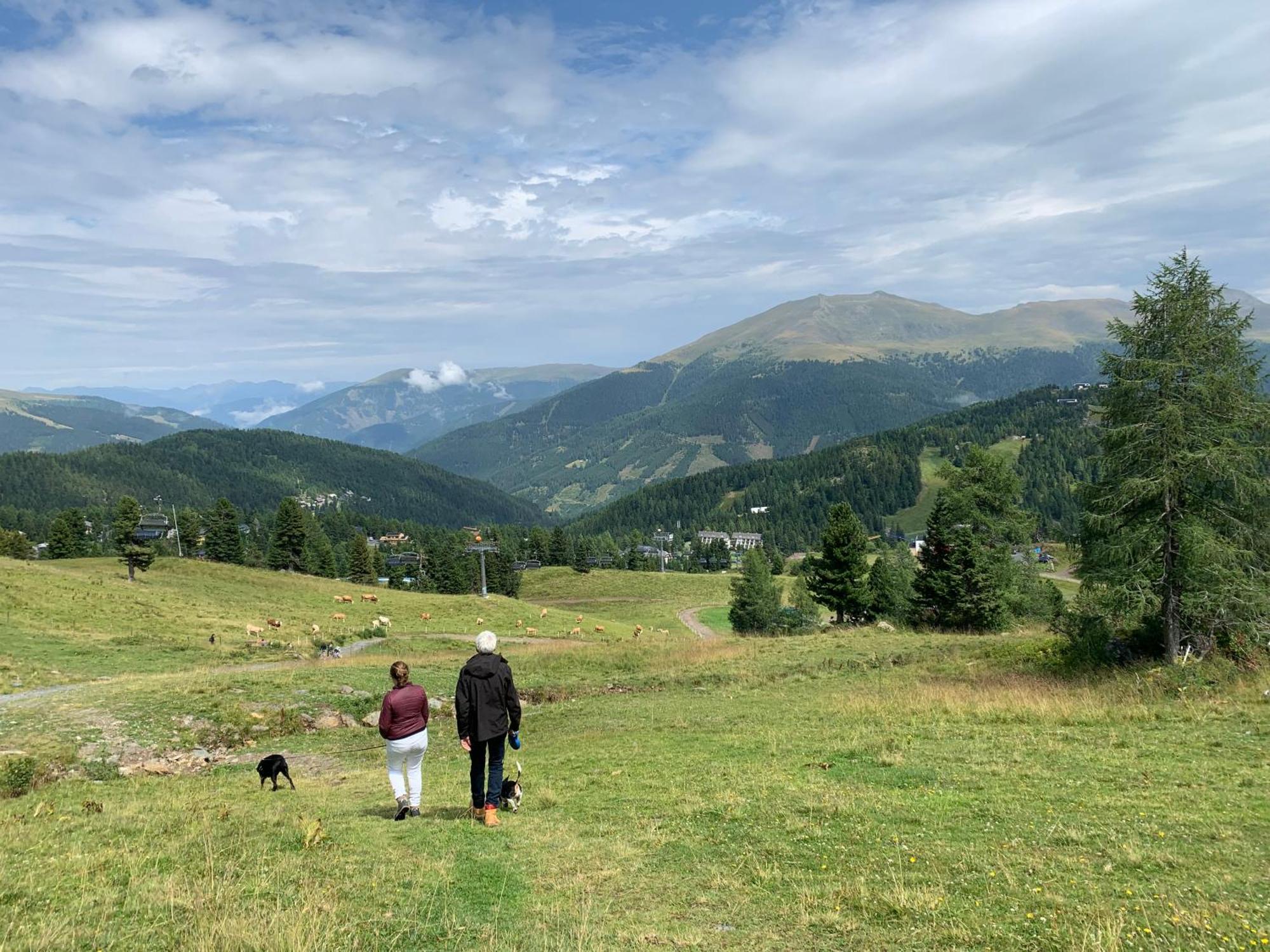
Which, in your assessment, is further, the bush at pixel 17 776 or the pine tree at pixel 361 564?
the pine tree at pixel 361 564

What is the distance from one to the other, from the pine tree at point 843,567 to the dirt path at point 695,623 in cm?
2095

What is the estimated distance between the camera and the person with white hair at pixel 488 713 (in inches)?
451

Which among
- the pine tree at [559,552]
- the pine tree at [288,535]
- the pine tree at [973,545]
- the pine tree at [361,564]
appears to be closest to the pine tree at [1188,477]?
the pine tree at [973,545]

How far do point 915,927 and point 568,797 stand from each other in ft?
24.7

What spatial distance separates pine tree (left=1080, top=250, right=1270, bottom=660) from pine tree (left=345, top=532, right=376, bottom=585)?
118 metres

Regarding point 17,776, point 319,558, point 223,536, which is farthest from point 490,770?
point 319,558

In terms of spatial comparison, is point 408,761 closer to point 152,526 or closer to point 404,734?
point 404,734

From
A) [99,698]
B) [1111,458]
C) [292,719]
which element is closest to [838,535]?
[1111,458]

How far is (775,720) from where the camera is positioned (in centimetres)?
2023

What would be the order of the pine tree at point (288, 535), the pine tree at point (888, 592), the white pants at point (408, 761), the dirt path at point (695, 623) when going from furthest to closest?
the pine tree at point (288, 535), the dirt path at point (695, 623), the pine tree at point (888, 592), the white pants at point (408, 761)

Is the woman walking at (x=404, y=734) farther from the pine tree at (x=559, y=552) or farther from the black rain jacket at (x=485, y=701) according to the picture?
the pine tree at (x=559, y=552)

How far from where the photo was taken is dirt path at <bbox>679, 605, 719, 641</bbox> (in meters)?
83.6

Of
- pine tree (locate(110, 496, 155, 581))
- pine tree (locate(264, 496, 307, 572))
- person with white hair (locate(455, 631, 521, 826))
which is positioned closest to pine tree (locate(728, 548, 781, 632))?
pine tree (locate(110, 496, 155, 581))

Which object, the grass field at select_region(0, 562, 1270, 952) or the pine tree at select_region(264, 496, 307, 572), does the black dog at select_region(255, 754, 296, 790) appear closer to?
the grass field at select_region(0, 562, 1270, 952)
